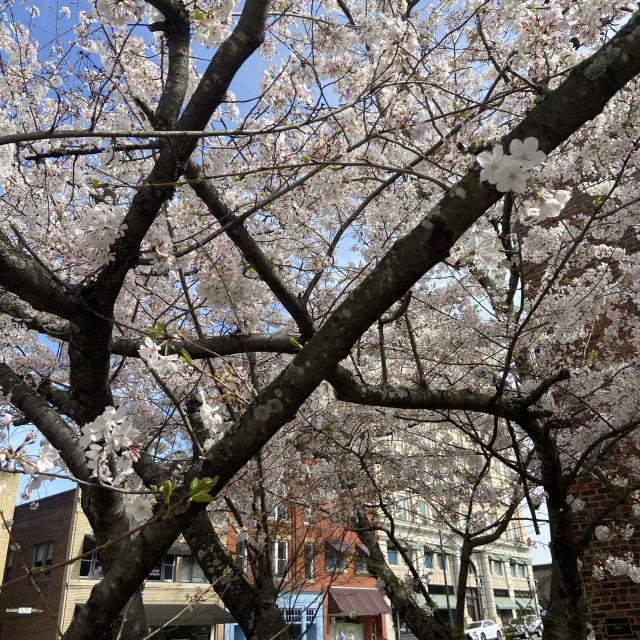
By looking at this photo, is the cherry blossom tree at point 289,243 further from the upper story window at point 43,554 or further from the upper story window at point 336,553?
the upper story window at point 43,554

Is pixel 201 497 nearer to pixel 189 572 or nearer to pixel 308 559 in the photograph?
pixel 308 559

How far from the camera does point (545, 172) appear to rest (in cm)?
536

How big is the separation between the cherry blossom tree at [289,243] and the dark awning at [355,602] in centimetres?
1680

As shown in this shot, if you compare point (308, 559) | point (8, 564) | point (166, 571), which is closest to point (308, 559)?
point (308, 559)

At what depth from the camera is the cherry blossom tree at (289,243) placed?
1894 millimetres

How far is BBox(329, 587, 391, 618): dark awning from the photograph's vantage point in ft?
69.2

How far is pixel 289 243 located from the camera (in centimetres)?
492

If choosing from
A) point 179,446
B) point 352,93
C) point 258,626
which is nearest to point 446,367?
point 352,93

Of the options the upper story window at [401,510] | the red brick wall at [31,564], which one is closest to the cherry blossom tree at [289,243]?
the upper story window at [401,510]

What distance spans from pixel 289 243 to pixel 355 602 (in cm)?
2155

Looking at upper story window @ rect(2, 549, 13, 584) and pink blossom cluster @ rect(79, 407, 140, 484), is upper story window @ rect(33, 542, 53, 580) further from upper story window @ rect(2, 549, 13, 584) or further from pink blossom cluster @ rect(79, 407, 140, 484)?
pink blossom cluster @ rect(79, 407, 140, 484)

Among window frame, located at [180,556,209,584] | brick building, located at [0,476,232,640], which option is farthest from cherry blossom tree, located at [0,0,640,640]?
window frame, located at [180,556,209,584]

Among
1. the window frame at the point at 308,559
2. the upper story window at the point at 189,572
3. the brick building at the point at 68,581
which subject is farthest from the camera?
the upper story window at the point at 189,572

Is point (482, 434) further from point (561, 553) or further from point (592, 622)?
point (561, 553)
